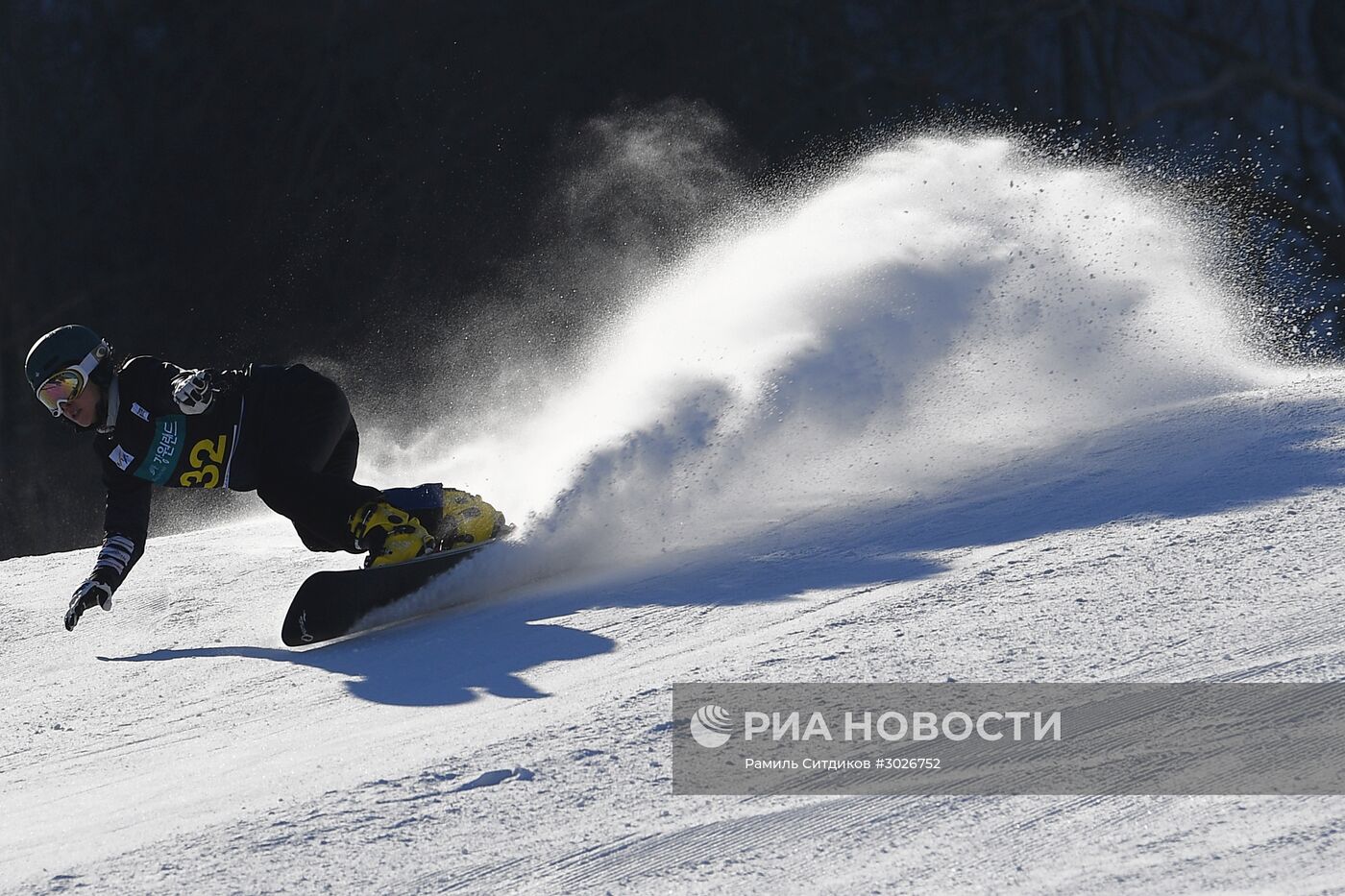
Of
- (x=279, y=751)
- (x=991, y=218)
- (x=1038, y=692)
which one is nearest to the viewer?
(x=1038, y=692)

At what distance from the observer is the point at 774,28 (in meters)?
18.3

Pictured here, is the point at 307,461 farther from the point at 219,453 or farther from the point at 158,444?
the point at 158,444

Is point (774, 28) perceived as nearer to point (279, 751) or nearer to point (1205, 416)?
point (1205, 416)

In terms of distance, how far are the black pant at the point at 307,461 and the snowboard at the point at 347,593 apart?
0.26 meters

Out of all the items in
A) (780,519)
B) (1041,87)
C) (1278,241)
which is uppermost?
(1041,87)

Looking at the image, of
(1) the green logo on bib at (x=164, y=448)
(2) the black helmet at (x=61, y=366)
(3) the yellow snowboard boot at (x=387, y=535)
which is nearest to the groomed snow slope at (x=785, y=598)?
(3) the yellow snowboard boot at (x=387, y=535)

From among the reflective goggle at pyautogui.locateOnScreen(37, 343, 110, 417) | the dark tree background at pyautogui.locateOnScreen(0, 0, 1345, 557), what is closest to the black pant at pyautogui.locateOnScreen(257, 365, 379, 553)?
the reflective goggle at pyautogui.locateOnScreen(37, 343, 110, 417)

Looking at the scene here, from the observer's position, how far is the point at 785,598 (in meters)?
3.76

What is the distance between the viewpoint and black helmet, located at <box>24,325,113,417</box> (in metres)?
4.35

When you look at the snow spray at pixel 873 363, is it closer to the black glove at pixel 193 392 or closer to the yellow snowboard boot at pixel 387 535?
the yellow snowboard boot at pixel 387 535

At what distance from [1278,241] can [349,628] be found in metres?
16.2

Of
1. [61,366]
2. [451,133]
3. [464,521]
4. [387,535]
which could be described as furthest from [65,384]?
[451,133]

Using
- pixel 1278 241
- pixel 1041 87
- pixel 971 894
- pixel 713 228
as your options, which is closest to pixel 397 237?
pixel 713 228

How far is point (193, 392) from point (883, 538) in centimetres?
224
